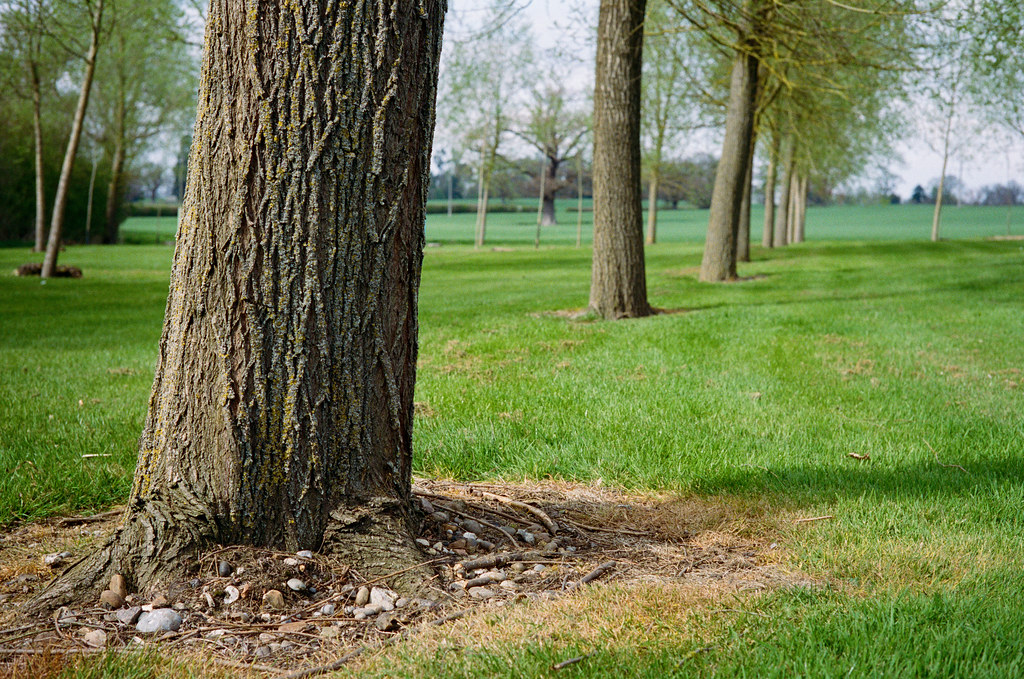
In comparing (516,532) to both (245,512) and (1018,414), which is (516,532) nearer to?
(245,512)

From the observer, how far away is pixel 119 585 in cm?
274

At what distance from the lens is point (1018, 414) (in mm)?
5641

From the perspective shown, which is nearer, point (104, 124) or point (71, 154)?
point (71, 154)

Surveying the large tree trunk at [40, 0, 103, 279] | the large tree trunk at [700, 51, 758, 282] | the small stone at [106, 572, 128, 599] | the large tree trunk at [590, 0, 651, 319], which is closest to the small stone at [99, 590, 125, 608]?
the small stone at [106, 572, 128, 599]

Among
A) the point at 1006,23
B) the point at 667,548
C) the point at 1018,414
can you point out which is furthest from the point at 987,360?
the point at 1006,23

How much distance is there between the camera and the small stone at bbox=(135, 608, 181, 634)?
2566 mm

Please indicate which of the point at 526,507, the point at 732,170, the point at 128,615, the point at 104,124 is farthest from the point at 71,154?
the point at 104,124

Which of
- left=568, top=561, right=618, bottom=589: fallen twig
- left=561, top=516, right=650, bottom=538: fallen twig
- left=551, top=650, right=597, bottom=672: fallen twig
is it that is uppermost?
left=551, top=650, right=597, bottom=672: fallen twig

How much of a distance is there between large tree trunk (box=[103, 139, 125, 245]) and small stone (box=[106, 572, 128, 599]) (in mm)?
41945

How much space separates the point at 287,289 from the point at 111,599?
3.88 feet

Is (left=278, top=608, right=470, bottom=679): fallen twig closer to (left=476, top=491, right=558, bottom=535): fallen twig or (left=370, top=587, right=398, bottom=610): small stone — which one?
(left=370, top=587, right=398, bottom=610): small stone

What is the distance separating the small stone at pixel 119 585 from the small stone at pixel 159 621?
15 cm

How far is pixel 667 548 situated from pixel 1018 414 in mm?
3671

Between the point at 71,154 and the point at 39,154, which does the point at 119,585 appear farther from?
the point at 39,154
